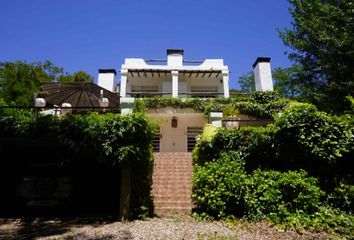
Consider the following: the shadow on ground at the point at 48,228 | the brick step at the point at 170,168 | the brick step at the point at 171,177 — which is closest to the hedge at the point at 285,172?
the brick step at the point at 171,177

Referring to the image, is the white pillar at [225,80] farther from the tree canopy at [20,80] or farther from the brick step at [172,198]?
the tree canopy at [20,80]

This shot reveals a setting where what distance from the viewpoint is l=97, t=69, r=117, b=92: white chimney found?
18.1 meters

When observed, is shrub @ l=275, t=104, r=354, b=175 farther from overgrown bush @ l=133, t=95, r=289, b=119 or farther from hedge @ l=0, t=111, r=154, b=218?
overgrown bush @ l=133, t=95, r=289, b=119

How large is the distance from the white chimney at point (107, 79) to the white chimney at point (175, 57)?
4444 millimetres

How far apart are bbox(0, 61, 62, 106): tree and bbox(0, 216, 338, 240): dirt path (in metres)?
20.5

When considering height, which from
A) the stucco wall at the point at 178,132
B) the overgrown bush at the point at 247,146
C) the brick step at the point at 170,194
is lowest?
the brick step at the point at 170,194

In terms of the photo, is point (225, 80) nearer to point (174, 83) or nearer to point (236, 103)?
point (236, 103)

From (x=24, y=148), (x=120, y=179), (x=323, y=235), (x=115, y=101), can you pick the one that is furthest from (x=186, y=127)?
(x=323, y=235)

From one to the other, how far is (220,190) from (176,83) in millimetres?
11644

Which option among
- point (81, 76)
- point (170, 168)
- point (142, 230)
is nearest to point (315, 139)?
point (170, 168)

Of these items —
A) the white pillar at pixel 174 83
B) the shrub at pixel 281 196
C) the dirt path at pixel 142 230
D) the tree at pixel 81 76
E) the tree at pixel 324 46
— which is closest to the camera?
the dirt path at pixel 142 230

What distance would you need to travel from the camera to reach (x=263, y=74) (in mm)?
17453

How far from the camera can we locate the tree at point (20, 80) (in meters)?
24.1

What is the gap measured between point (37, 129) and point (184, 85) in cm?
1279
